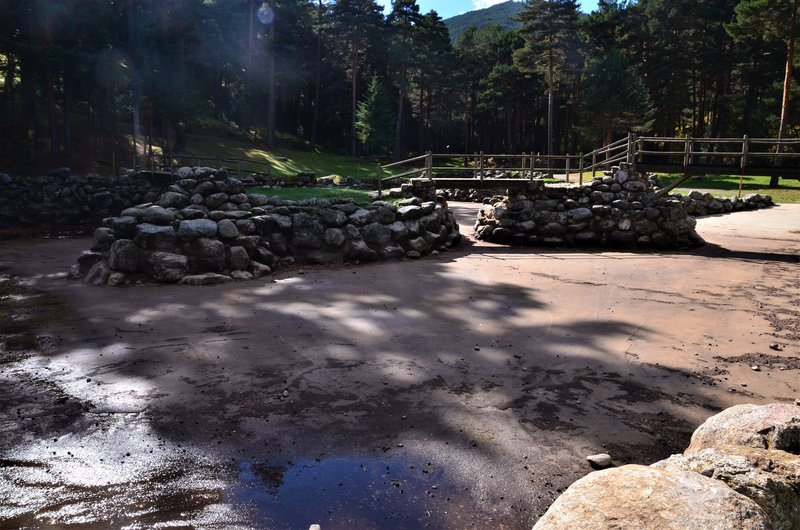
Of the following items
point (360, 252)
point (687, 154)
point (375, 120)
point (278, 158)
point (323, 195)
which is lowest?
point (360, 252)

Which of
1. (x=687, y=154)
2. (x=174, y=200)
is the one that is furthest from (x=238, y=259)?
(x=687, y=154)

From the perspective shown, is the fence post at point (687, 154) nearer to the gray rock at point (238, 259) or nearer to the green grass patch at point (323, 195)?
the green grass patch at point (323, 195)

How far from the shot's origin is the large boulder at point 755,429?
392cm

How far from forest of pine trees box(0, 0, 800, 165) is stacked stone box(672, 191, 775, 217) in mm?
7781

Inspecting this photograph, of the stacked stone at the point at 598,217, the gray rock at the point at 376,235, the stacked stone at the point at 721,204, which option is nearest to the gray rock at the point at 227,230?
the gray rock at the point at 376,235

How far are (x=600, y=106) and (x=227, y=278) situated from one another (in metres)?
36.4

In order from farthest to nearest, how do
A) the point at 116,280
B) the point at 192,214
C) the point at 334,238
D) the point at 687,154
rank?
Answer: the point at 687,154, the point at 334,238, the point at 192,214, the point at 116,280

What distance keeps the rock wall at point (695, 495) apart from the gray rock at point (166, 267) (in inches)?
426

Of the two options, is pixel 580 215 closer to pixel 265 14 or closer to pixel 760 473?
pixel 760 473

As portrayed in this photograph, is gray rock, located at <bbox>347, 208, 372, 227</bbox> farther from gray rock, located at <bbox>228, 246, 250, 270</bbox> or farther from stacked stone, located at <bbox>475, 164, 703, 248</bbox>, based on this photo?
stacked stone, located at <bbox>475, 164, 703, 248</bbox>

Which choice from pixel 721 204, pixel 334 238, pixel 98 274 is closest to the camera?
pixel 98 274

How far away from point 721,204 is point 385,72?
41.4m

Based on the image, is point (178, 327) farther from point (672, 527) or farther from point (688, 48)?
point (688, 48)

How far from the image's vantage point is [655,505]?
8.84 ft
